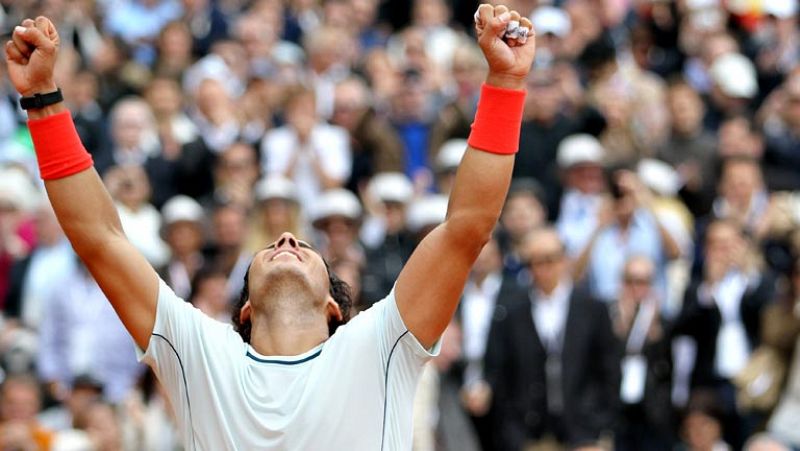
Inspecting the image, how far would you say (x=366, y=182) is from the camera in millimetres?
13516

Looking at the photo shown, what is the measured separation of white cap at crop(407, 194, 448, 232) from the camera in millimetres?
11852

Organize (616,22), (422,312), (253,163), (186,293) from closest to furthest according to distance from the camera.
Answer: (422,312) → (186,293) → (253,163) → (616,22)

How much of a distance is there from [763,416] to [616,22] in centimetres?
702

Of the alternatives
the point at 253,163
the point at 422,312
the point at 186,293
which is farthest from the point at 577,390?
the point at 422,312

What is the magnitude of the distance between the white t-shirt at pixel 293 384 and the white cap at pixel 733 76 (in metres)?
10.5

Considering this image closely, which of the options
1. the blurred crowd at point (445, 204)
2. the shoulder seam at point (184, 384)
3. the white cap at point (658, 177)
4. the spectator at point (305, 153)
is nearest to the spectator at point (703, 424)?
the blurred crowd at point (445, 204)

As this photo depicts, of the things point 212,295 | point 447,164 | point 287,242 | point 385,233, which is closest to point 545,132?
point 447,164

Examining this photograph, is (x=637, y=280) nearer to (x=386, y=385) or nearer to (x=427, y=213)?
(x=427, y=213)

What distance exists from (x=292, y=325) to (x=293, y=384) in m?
0.26

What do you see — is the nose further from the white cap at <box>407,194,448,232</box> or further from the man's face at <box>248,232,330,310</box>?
the white cap at <box>407,194,448,232</box>

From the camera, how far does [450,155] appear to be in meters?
13.1

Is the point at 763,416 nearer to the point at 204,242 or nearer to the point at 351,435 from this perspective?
the point at 204,242

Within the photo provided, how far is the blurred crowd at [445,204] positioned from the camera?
10.9 metres

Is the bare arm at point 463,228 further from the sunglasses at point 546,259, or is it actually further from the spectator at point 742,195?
the spectator at point 742,195
